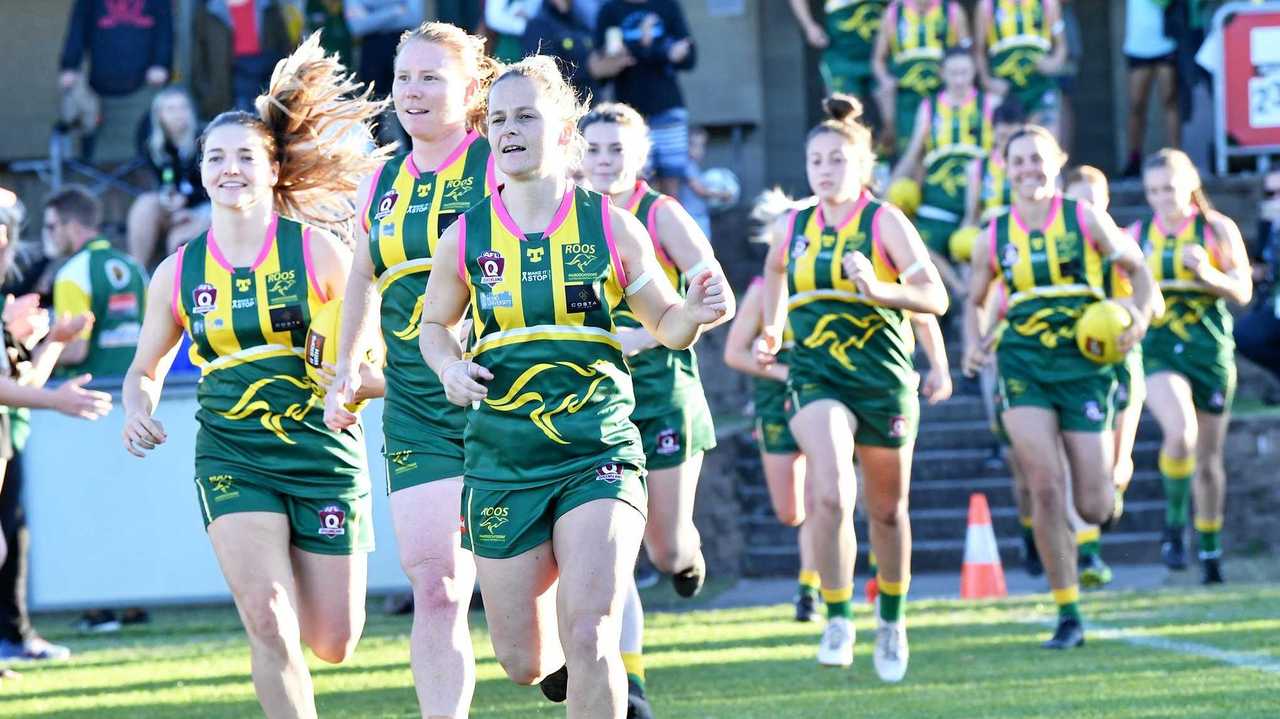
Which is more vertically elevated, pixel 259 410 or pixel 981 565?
pixel 259 410

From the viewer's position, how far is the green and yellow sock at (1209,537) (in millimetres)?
12398

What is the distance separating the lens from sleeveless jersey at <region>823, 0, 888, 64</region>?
16141 millimetres

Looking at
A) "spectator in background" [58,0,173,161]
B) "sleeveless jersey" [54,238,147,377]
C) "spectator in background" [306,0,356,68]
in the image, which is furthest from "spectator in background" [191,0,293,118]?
"sleeveless jersey" [54,238,147,377]

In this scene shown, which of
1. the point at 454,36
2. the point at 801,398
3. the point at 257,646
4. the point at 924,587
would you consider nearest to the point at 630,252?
the point at 454,36

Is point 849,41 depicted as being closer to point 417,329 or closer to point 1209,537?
point 1209,537

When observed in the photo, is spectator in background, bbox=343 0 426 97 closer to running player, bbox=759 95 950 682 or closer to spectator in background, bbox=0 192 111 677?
spectator in background, bbox=0 192 111 677

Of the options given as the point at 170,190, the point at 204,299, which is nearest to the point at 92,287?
the point at 170,190

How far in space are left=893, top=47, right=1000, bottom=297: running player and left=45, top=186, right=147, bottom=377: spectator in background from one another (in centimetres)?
604

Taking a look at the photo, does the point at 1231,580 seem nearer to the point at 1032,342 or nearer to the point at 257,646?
the point at 1032,342

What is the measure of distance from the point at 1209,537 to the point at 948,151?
12.6 feet

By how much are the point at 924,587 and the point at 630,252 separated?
7.69 meters

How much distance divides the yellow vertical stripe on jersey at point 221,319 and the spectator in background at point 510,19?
8.45 metres

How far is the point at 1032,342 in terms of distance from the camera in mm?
9758

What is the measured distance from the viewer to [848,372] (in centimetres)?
868
